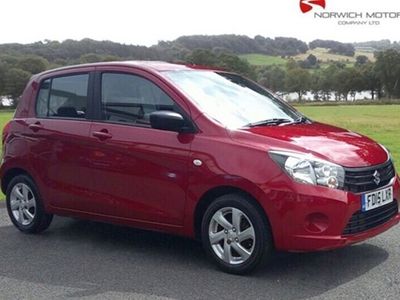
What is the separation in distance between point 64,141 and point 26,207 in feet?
3.52

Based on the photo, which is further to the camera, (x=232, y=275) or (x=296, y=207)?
(x=232, y=275)

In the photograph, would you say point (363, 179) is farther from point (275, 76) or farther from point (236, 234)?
point (275, 76)

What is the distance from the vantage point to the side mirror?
4.89 metres

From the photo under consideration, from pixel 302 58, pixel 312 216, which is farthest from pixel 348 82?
pixel 312 216

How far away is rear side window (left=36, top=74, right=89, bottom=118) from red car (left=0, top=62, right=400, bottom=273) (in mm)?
15

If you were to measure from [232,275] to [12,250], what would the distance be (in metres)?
2.36

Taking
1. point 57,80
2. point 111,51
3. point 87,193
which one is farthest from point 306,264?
point 111,51

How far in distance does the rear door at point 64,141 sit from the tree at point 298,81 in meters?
54.0

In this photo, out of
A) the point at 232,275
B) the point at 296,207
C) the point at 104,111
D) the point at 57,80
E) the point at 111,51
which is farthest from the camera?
the point at 111,51

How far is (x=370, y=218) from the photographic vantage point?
4.65m

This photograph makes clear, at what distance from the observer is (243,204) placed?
15.0 feet

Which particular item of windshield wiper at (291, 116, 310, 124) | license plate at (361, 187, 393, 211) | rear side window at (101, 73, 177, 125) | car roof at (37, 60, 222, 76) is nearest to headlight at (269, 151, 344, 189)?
license plate at (361, 187, 393, 211)

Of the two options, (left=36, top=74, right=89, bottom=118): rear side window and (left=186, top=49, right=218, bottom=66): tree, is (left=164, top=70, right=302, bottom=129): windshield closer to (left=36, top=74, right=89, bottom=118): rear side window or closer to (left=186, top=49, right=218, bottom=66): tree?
(left=36, top=74, right=89, bottom=118): rear side window

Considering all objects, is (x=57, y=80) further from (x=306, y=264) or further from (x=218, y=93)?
(x=306, y=264)
